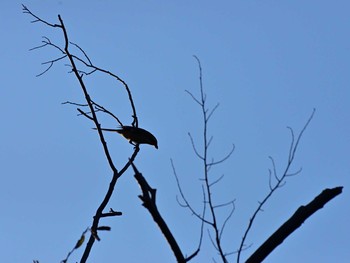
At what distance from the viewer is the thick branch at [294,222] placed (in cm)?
224

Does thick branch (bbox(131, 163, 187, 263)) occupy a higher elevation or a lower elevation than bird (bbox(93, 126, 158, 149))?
lower

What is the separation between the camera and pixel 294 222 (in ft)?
7.45

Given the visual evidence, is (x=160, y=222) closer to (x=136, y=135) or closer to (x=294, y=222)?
(x=294, y=222)

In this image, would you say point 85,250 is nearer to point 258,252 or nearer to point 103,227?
point 103,227

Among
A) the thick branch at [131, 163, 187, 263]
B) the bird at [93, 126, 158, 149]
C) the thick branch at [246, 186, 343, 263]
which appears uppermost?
the bird at [93, 126, 158, 149]

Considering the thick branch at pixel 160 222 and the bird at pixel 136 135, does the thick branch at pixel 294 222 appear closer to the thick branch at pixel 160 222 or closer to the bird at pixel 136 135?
the thick branch at pixel 160 222

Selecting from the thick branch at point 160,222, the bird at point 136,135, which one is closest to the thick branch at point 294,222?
the thick branch at point 160,222

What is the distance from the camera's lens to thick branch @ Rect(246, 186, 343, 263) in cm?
224

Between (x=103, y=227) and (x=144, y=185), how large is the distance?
1266 mm

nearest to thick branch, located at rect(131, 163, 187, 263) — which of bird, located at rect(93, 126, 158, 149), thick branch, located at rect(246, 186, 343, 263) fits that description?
thick branch, located at rect(246, 186, 343, 263)

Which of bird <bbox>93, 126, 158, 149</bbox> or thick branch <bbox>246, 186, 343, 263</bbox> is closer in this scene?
thick branch <bbox>246, 186, 343, 263</bbox>

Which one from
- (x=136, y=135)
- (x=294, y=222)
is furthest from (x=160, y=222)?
(x=136, y=135)

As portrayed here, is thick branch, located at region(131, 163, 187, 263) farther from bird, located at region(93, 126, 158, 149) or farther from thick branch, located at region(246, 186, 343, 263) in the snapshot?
bird, located at region(93, 126, 158, 149)

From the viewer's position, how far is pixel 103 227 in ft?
11.8
